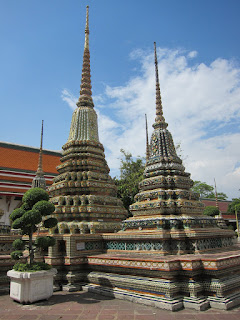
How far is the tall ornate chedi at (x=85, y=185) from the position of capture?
391 inches

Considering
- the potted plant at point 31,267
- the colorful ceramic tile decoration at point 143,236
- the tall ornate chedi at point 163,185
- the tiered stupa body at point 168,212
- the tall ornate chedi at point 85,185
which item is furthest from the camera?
the tall ornate chedi at point 85,185

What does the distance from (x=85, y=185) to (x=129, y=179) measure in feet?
44.4

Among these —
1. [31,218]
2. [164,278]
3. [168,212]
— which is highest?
[168,212]

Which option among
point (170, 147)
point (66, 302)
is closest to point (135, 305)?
point (66, 302)

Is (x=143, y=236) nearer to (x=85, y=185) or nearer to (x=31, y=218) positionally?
(x=31, y=218)

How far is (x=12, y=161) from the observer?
26.0 meters

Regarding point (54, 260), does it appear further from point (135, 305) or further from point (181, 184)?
point (181, 184)

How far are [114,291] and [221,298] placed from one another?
264cm

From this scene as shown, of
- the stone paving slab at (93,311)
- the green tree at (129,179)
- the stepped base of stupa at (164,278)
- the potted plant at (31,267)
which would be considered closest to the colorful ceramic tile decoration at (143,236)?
the stepped base of stupa at (164,278)

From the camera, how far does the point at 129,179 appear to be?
2375cm

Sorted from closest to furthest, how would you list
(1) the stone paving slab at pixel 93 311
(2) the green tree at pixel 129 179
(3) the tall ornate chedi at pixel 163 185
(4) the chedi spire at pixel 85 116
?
(1) the stone paving slab at pixel 93 311 < (3) the tall ornate chedi at pixel 163 185 < (4) the chedi spire at pixel 85 116 < (2) the green tree at pixel 129 179

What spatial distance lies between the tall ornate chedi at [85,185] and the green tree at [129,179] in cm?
1115

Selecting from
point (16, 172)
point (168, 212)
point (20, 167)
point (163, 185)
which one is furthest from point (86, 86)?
point (20, 167)

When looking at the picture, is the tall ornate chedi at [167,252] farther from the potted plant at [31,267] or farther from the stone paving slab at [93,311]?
the potted plant at [31,267]
